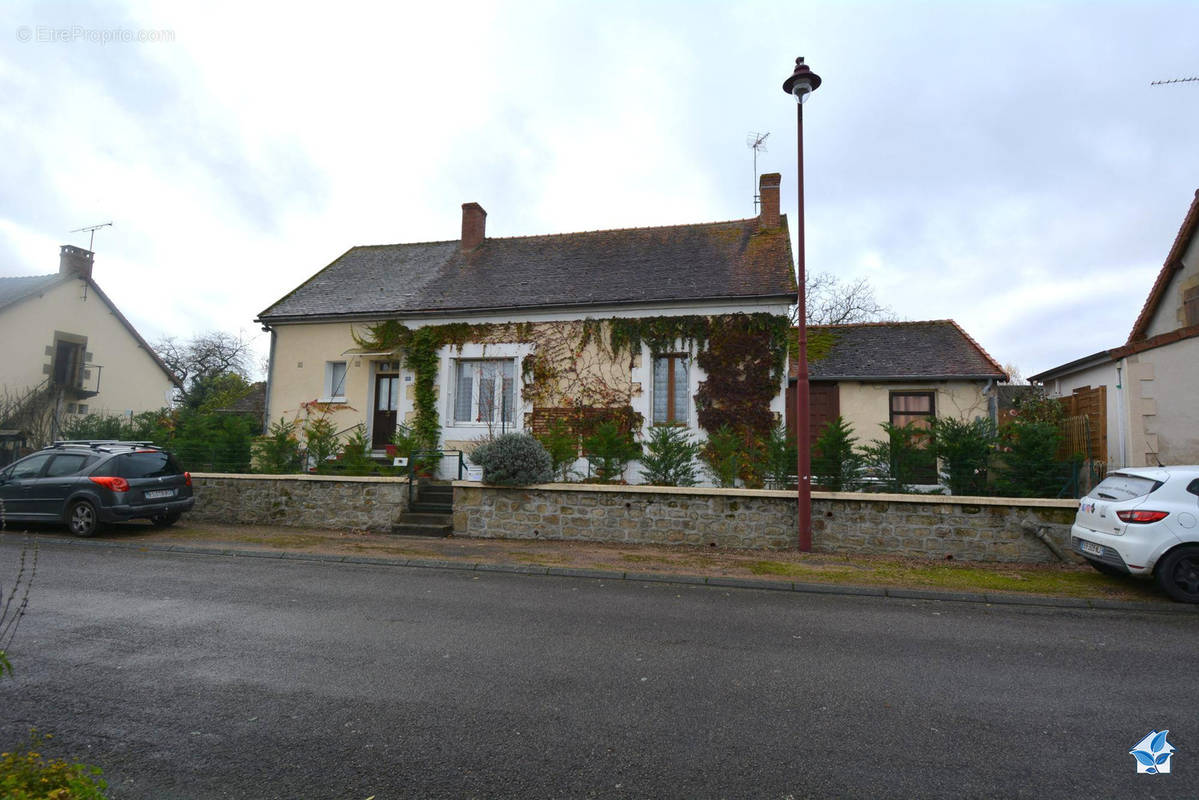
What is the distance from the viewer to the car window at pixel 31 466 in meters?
11.6

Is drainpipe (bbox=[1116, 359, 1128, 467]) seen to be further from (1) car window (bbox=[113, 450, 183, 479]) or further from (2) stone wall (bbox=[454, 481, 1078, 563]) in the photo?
(1) car window (bbox=[113, 450, 183, 479])

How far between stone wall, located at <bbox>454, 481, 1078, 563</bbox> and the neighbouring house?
14.2 ft

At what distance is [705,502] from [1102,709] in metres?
6.54

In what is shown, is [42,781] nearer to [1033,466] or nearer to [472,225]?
[1033,466]

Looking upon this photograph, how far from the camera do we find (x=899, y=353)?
54.4 feet

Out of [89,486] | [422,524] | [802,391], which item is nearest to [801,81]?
[802,391]

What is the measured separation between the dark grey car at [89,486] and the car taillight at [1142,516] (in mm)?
14837

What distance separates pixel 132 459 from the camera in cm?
1148

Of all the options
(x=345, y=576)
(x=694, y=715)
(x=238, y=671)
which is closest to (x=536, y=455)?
(x=345, y=576)

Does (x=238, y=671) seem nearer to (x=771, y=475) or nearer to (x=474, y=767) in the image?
(x=474, y=767)

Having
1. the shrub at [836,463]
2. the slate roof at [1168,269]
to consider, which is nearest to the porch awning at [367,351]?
the shrub at [836,463]

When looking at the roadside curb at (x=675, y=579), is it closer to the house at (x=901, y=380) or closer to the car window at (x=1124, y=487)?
the car window at (x=1124, y=487)

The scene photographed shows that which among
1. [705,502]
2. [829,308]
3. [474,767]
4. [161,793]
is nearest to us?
[161,793]

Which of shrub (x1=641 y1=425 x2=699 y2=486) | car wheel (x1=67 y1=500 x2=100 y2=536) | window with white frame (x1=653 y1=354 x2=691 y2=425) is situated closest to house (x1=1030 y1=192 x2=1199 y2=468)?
shrub (x1=641 y1=425 x2=699 y2=486)
